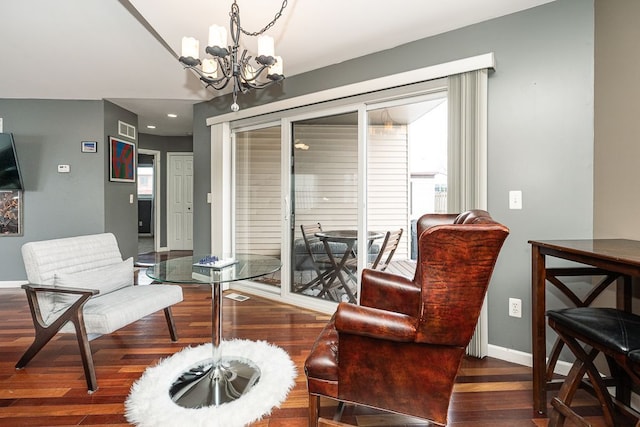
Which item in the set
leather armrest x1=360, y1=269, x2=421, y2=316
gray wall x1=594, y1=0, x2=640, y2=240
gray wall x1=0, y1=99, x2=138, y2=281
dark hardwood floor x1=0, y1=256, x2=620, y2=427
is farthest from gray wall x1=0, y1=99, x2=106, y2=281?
gray wall x1=594, y1=0, x2=640, y2=240

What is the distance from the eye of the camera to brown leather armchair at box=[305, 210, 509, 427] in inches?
42.7

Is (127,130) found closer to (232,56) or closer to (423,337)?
(232,56)

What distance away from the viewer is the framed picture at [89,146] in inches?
156

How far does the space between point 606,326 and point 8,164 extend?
5.65 meters

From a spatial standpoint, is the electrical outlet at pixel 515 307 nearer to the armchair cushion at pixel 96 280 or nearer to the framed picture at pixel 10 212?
the armchair cushion at pixel 96 280

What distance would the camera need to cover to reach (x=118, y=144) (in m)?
4.22

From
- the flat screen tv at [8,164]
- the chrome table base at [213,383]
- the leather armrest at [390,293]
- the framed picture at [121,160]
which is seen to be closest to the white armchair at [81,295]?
the chrome table base at [213,383]

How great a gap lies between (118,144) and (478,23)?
14.6 feet

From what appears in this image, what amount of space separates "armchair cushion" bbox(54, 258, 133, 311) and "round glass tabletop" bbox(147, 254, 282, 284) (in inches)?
19.7

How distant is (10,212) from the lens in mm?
3877

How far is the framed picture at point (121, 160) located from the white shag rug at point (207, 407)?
3135 millimetres

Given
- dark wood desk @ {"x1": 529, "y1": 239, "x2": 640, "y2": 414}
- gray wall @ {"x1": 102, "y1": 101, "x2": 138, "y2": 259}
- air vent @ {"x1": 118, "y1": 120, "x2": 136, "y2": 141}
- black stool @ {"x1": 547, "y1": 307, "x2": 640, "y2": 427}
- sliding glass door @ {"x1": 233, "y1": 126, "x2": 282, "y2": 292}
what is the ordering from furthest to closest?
1. air vent @ {"x1": 118, "y1": 120, "x2": 136, "y2": 141}
2. gray wall @ {"x1": 102, "y1": 101, "x2": 138, "y2": 259}
3. sliding glass door @ {"x1": 233, "y1": 126, "x2": 282, "y2": 292}
4. dark wood desk @ {"x1": 529, "y1": 239, "x2": 640, "y2": 414}
5. black stool @ {"x1": 547, "y1": 307, "x2": 640, "y2": 427}

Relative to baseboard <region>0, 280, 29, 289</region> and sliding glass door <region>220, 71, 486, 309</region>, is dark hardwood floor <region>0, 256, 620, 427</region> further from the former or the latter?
baseboard <region>0, 280, 29, 289</region>

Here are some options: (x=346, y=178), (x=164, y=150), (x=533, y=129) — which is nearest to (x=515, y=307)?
(x=533, y=129)
